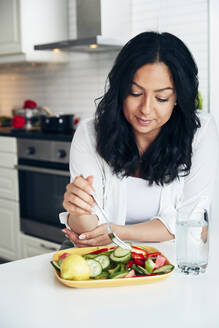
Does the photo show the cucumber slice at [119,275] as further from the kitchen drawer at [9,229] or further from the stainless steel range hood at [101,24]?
the kitchen drawer at [9,229]

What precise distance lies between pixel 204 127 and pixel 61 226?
1.69m

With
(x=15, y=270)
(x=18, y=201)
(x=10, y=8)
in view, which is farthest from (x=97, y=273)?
(x=10, y=8)

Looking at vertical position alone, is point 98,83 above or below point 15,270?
above

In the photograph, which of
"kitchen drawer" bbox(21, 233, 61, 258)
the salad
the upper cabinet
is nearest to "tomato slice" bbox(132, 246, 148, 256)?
the salad

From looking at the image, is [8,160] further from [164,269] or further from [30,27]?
[164,269]

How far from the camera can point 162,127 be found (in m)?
1.73

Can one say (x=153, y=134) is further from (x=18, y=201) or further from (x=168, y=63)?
(x=18, y=201)

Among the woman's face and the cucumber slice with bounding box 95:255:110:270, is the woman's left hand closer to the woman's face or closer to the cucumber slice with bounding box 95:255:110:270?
the cucumber slice with bounding box 95:255:110:270

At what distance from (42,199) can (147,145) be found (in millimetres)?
1714

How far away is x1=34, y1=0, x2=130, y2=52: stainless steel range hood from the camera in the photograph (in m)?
3.17

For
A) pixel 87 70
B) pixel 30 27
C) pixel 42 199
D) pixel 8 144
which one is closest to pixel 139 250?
pixel 42 199

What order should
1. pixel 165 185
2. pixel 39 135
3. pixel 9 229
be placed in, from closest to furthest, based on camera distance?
pixel 165 185
pixel 39 135
pixel 9 229

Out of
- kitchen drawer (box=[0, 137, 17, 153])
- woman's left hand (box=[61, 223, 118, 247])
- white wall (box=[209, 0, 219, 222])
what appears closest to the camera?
woman's left hand (box=[61, 223, 118, 247])

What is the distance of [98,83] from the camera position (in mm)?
3561
